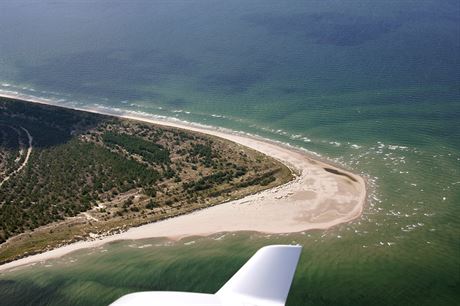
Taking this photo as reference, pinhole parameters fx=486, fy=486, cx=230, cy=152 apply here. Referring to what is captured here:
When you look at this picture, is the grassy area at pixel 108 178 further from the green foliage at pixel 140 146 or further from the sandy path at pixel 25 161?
the sandy path at pixel 25 161

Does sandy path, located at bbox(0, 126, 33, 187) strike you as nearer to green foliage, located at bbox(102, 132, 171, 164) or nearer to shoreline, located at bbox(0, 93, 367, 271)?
green foliage, located at bbox(102, 132, 171, 164)

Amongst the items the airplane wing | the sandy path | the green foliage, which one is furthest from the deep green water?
the sandy path

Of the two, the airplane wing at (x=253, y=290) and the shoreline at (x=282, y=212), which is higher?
the airplane wing at (x=253, y=290)

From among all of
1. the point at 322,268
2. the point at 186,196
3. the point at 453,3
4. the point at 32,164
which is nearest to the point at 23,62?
the point at 32,164

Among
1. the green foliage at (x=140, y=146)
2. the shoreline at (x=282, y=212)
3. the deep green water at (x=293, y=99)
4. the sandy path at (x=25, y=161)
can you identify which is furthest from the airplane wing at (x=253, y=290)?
the sandy path at (x=25, y=161)

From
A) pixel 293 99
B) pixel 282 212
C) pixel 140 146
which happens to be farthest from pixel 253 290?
pixel 293 99

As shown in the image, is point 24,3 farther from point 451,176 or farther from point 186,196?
point 451,176
